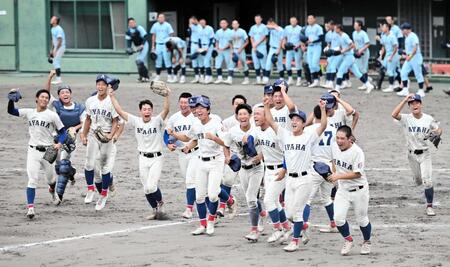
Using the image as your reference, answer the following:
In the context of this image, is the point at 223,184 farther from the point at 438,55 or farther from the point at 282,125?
the point at 438,55

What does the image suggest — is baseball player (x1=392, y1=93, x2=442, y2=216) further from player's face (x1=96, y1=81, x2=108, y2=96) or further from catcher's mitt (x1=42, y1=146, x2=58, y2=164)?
→ catcher's mitt (x1=42, y1=146, x2=58, y2=164)

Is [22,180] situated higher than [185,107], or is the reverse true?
[185,107]

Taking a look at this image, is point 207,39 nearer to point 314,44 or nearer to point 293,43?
point 293,43

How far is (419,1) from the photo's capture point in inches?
1310

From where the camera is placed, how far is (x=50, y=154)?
16453mm

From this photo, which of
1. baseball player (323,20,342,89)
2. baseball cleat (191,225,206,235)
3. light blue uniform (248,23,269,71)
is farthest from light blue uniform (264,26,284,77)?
baseball cleat (191,225,206,235)

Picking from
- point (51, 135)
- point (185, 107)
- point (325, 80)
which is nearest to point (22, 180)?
point (51, 135)

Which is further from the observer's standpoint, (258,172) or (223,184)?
(223,184)

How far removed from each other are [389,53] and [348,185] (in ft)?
52.6

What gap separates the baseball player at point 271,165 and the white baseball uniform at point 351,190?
898mm

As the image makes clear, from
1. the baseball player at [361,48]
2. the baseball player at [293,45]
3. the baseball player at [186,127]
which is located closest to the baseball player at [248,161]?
the baseball player at [186,127]

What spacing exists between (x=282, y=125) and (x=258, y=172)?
0.78 metres

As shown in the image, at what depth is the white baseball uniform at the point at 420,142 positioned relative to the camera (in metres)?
16.3

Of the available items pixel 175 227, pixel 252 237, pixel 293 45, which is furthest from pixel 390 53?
pixel 252 237
